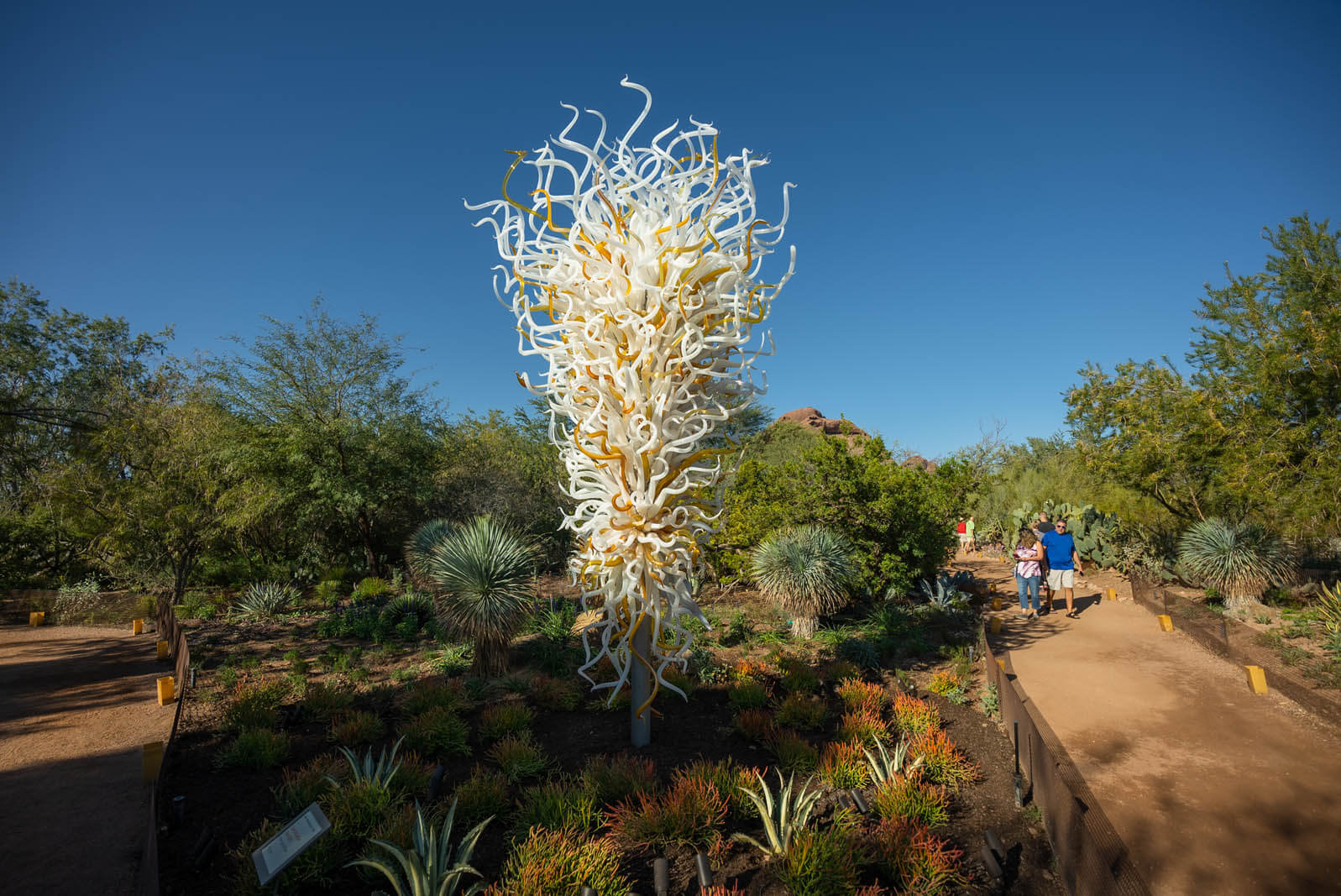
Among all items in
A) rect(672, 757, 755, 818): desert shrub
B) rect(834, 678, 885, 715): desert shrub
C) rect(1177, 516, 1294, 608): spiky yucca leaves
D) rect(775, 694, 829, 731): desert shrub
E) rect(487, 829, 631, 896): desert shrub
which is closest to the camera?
rect(487, 829, 631, 896): desert shrub

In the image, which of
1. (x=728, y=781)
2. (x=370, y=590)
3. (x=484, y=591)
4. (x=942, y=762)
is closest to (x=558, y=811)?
(x=728, y=781)

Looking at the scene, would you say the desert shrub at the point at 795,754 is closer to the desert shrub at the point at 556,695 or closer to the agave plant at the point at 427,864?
the desert shrub at the point at 556,695

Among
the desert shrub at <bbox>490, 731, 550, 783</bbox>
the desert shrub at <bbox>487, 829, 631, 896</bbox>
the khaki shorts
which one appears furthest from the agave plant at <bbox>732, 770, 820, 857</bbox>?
the khaki shorts

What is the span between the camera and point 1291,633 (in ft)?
28.2

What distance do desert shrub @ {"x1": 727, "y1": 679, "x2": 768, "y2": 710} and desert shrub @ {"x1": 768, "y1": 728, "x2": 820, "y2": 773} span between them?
0.94m

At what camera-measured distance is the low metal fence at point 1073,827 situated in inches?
123

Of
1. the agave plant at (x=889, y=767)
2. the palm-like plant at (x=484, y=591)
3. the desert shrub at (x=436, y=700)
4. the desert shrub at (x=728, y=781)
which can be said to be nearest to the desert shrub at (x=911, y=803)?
the agave plant at (x=889, y=767)

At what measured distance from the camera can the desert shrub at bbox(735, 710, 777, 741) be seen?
5227mm

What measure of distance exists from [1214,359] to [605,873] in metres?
18.8

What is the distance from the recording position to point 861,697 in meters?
5.97

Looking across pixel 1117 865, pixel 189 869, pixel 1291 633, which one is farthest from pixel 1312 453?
pixel 189 869

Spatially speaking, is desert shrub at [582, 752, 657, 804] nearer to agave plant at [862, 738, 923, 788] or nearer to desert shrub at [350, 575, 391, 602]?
agave plant at [862, 738, 923, 788]

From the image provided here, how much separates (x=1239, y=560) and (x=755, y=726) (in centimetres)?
1052

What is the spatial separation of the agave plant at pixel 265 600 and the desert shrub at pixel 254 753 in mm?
8079
